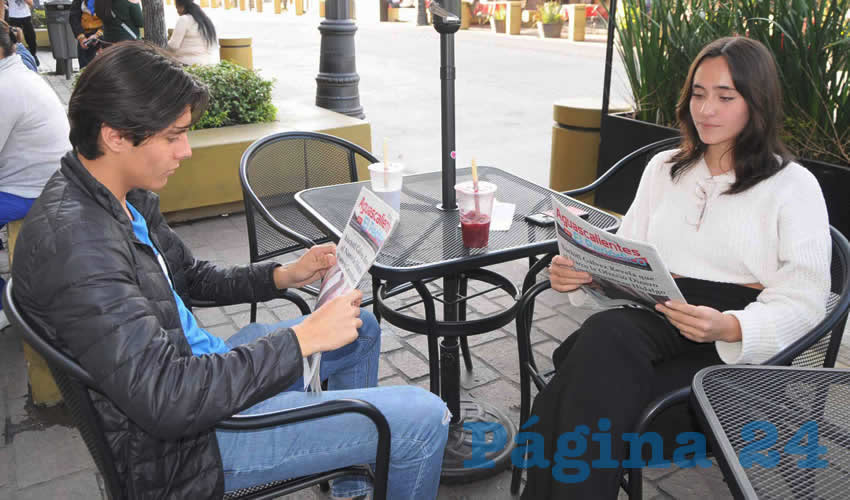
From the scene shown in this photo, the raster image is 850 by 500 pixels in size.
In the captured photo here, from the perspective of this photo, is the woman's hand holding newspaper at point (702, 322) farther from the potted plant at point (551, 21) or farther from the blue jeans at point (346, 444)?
the potted plant at point (551, 21)

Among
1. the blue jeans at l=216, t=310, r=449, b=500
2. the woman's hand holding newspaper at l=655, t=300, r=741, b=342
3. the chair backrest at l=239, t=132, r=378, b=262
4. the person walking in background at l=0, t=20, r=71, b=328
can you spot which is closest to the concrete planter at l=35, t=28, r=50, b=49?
the person walking in background at l=0, t=20, r=71, b=328

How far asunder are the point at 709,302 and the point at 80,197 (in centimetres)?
170

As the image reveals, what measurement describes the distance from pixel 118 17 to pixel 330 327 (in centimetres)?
730

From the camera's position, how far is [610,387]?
5.87 feet

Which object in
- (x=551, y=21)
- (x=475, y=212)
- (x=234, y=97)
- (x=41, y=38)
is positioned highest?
(x=551, y=21)

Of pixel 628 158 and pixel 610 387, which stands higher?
pixel 628 158

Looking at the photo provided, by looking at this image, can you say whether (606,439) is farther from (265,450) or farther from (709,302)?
(265,450)

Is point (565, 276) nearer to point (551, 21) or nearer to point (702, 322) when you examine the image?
point (702, 322)

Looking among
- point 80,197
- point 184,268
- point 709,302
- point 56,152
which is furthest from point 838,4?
point 56,152

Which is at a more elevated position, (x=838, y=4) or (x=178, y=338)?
(x=838, y=4)

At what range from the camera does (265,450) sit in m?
1.58

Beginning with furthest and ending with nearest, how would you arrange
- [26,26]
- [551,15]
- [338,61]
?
[551,15] < [26,26] < [338,61]

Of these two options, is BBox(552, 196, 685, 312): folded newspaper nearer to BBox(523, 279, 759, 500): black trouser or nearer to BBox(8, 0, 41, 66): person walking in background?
BBox(523, 279, 759, 500): black trouser

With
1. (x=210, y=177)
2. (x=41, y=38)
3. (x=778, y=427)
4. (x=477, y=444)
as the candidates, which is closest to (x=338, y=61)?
(x=210, y=177)
